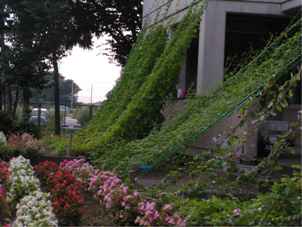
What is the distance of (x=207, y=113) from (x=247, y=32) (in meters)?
8.01

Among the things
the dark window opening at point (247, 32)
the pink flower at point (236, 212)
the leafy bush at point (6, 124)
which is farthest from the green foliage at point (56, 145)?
the pink flower at point (236, 212)

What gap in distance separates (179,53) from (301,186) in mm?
9020

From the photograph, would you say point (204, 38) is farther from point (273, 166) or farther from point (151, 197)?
point (273, 166)

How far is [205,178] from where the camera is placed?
664 cm

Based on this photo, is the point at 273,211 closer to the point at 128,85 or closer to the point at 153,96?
the point at 153,96

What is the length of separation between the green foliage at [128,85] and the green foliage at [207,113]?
290 cm

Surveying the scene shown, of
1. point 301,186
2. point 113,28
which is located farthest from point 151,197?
point 113,28

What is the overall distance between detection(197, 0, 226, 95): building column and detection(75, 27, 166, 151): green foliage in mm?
1996

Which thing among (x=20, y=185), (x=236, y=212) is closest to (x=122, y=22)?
(x=20, y=185)

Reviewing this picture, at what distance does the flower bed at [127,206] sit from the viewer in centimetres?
620

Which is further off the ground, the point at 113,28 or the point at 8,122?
the point at 113,28

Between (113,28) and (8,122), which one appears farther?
(113,28)

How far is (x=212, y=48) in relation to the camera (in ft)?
41.3

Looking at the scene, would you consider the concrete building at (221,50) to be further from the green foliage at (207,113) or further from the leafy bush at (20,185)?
the leafy bush at (20,185)
